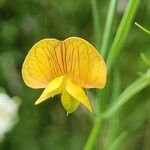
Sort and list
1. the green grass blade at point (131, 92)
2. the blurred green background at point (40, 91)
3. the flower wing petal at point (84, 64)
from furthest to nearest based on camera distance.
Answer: the blurred green background at point (40, 91)
the green grass blade at point (131, 92)
the flower wing petal at point (84, 64)

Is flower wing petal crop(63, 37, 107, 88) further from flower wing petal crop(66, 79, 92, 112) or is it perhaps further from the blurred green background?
the blurred green background

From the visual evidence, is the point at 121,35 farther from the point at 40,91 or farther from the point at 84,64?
the point at 40,91

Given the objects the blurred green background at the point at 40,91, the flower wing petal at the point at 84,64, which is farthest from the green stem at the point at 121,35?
the blurred green background at the point at 40,91

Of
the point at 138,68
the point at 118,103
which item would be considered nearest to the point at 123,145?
the point at 138,68

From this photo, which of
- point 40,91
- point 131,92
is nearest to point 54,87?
point 131,92

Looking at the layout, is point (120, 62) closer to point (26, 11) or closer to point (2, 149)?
point (26, 11)

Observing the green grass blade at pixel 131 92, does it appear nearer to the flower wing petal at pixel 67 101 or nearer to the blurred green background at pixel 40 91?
the flower wing petal at pixel 67 101
